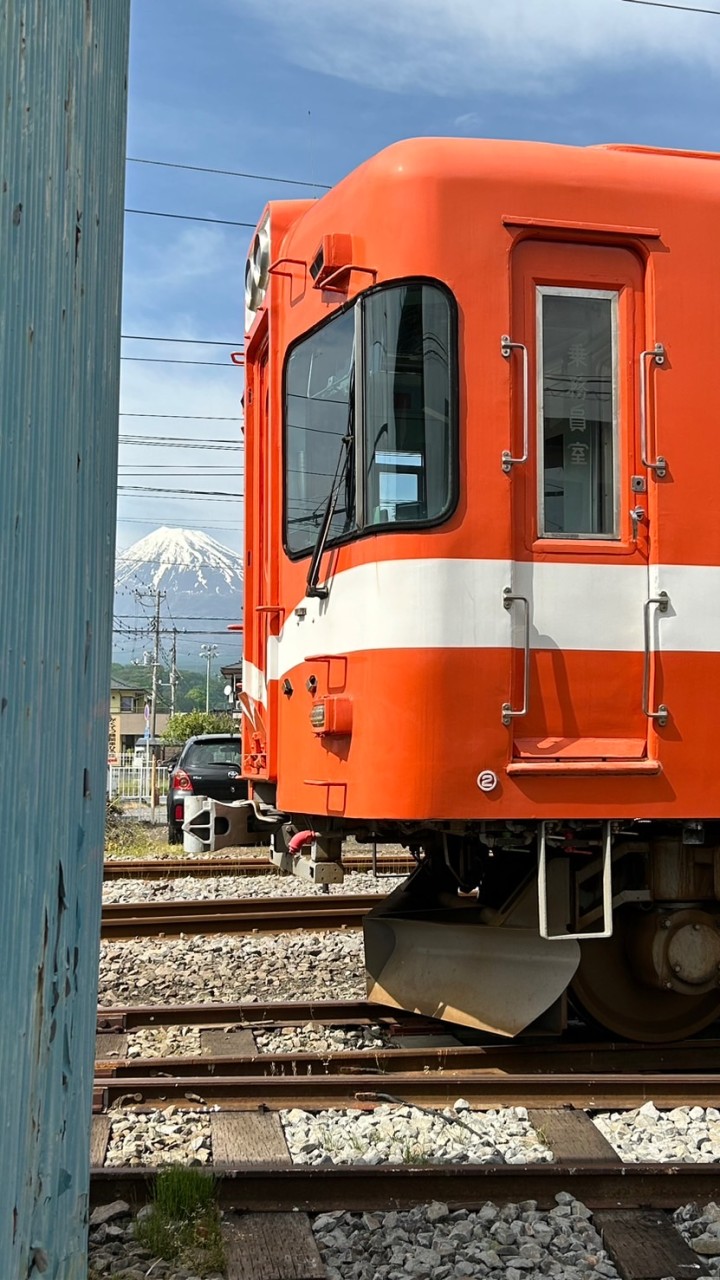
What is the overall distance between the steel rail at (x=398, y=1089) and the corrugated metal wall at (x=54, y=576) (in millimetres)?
2810

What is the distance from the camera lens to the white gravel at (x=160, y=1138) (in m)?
4.16

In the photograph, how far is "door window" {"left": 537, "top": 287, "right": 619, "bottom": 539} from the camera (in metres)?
4.89

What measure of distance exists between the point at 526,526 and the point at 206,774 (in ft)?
37.1

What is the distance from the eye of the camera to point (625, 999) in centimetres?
A: 567

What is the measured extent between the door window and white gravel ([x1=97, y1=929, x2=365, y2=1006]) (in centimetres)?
321

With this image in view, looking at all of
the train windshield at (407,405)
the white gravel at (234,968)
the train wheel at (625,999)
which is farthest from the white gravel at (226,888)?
the train windshield at (407,405)

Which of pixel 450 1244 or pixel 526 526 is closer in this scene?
pixel 450 1244

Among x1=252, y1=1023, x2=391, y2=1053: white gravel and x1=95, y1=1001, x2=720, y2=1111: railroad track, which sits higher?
x1=95, y1=1001, x2=720, y2=1111: railroad track

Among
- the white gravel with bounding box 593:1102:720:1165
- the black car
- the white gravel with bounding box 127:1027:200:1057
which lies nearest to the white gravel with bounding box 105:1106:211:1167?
the white gravel with bounding box 127:1027:200:1057

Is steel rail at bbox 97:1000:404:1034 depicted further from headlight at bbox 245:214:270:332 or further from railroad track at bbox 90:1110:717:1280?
headlight at bbox 245:214:270:332

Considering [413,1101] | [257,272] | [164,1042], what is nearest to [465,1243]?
[413,1101]

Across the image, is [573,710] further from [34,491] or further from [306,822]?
[34,491]

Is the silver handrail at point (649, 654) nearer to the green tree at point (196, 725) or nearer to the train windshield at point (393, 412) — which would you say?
the train windshield at point (393, 412)

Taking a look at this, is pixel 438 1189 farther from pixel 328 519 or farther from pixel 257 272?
pixel 257 272
